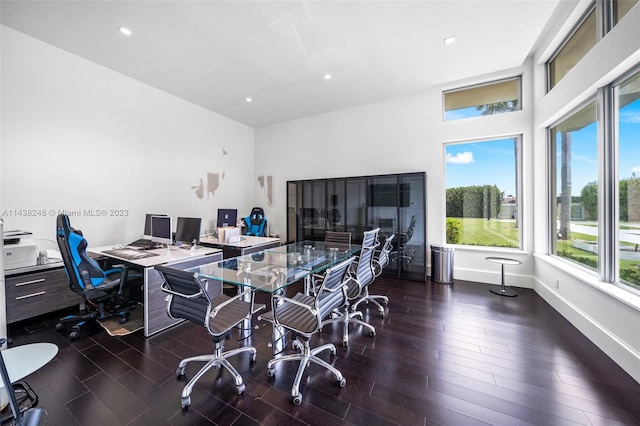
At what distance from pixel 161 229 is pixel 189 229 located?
42cm

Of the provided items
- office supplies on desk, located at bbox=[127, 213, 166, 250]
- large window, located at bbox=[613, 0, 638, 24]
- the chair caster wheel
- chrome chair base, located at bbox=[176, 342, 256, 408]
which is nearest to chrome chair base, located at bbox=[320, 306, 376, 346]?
chrome chair base, located at bbox=[176, 342, 256, 408]

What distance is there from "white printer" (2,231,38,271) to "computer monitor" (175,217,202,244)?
57.9 inches

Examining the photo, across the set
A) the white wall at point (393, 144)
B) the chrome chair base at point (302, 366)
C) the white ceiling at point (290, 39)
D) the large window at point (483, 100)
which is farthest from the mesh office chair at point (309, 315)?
the large window at point (483, 100)

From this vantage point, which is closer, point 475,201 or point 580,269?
point 580,269

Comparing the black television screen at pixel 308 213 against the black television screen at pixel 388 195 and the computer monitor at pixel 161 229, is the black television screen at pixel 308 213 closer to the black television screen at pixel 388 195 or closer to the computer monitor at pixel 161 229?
the black television screen at pixel 388 195

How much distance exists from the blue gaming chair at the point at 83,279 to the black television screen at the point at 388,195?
4111 millimetres

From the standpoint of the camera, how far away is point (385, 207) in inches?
193

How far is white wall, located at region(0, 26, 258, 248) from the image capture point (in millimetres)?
2980

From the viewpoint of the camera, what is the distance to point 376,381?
192cm

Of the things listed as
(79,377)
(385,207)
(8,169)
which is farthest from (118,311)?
(385,207)

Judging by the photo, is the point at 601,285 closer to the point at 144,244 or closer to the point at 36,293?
the point at 144,244

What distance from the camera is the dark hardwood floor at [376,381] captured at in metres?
1.61

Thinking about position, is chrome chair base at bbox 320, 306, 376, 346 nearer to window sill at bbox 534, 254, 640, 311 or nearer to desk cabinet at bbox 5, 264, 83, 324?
window sill at bbox 534, 254, 640, 311

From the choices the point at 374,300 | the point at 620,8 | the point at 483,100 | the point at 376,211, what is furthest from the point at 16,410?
the point at 483,100
